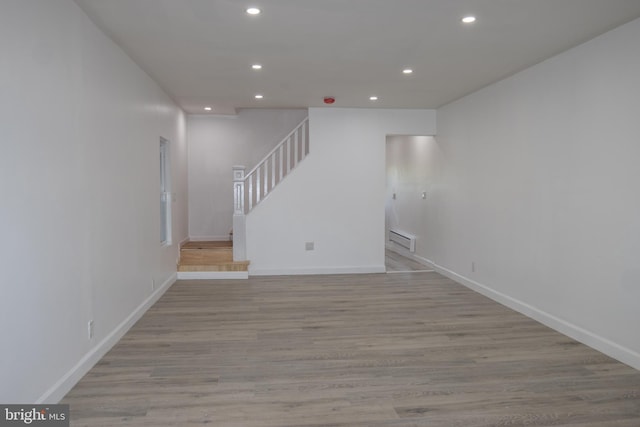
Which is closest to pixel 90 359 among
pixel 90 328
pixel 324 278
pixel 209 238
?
pixel 90 328

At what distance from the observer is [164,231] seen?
586cm

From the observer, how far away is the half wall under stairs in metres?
6.41

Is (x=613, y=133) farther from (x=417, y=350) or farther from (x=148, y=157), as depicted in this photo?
(x=148, y=157)

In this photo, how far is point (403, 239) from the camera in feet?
27.8

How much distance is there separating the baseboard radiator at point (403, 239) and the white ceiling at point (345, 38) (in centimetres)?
336

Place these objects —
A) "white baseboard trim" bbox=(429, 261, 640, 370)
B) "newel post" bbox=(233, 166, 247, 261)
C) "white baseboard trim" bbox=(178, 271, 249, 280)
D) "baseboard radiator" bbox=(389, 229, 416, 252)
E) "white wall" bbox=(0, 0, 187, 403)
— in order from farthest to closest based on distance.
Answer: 1. "baseboard radiator" bbox=(389, 229, 416, 252)
2. "newel post" bbox=(233, 166, 247, 261)
3. "white baseboard trim" bbox=(178, 271, 249, 280)
4. "white baseboard trim" bbox=(429, 261, 640, 370)
5. "white wall" bbox=(0, 0, 187, 403)

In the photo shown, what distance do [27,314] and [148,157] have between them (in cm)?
278

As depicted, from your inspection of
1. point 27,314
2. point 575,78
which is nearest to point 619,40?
point 575,78

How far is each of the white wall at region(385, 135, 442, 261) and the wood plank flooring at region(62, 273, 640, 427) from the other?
258 cm

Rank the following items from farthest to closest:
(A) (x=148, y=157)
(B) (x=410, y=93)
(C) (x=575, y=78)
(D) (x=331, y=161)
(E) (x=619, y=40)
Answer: (D) (x=331, y=161) < (B) (x=410, y=93) < (A) (x=148, y=157) < (C) (x=575, y=78) < (E) (x=619, y=40)

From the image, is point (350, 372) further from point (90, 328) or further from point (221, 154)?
point (221, 154)

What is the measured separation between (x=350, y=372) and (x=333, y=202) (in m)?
3.90

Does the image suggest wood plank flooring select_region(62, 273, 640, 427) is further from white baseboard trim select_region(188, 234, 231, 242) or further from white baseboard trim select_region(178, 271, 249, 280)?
white baseboard trim select_region(188, 234, 231, 242)

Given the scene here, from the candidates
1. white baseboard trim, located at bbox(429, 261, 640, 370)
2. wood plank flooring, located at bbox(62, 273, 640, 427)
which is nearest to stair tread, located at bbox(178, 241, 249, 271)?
wood plank flooring, located at bbox(62, 273, 640, 427)
